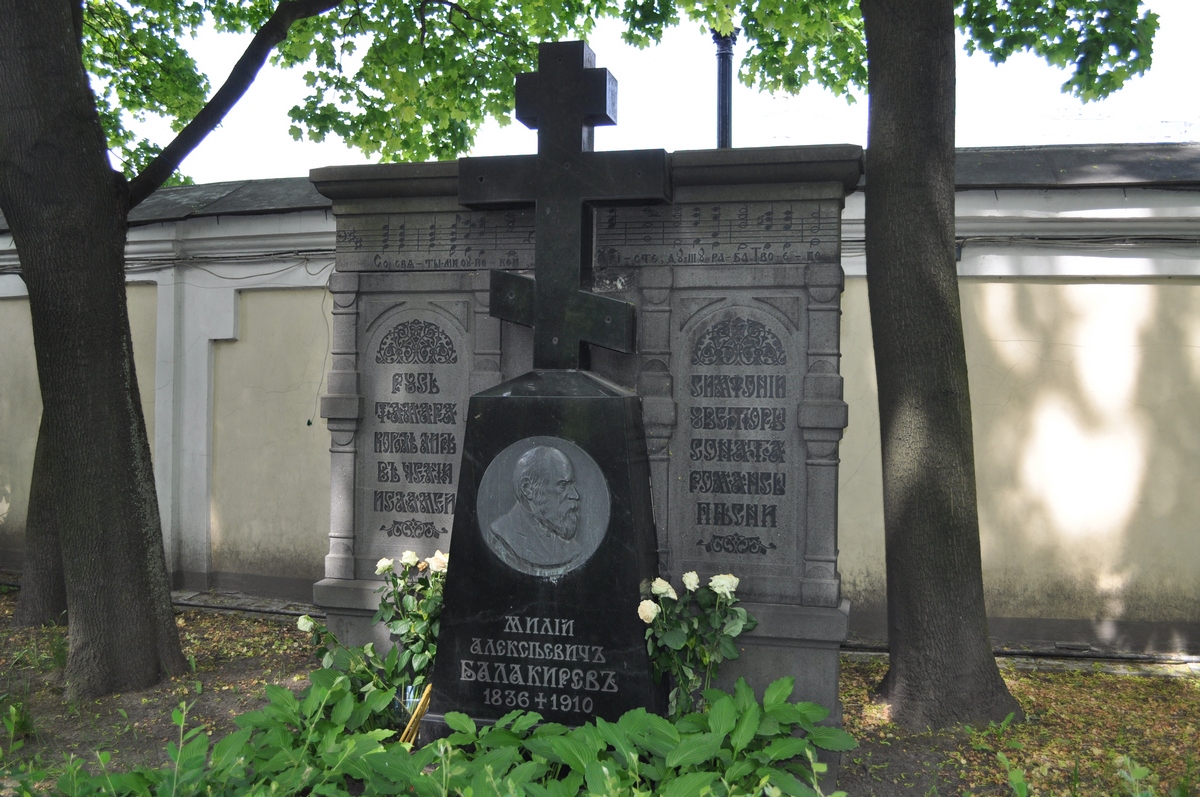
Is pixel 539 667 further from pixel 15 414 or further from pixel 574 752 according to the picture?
pixel 15 414

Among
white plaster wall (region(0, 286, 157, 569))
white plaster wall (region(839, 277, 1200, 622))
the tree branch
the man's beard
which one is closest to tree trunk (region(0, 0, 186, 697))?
the tree branch

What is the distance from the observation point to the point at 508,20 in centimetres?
932

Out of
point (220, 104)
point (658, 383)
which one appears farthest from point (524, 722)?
point (220, 104)

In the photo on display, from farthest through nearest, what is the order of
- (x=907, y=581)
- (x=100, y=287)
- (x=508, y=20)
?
1. (x=508, y=20)
2. (x=100, y=287)
3. (x=907, y=581)

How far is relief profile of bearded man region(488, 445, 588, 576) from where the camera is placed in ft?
13.5

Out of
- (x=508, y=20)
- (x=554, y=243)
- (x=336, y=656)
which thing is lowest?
(x=336, y=656)

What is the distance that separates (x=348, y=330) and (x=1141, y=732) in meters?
4.58

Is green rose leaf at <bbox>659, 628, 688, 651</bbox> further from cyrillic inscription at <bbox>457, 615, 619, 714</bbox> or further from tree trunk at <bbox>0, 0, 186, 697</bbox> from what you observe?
tree trunk at <bbox>0, 0, 186, 697</bbox>

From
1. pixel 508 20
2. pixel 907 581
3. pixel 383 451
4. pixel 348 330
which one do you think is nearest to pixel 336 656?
pixel 383 451

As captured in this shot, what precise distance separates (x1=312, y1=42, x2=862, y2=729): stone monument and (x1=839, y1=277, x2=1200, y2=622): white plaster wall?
3116mm

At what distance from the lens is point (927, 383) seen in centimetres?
480

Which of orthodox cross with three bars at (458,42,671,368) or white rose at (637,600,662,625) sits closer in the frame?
white rose at (637,600,662,625)

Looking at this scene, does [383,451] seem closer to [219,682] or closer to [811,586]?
[219,682]

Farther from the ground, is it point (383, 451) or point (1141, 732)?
point (383, 451)
